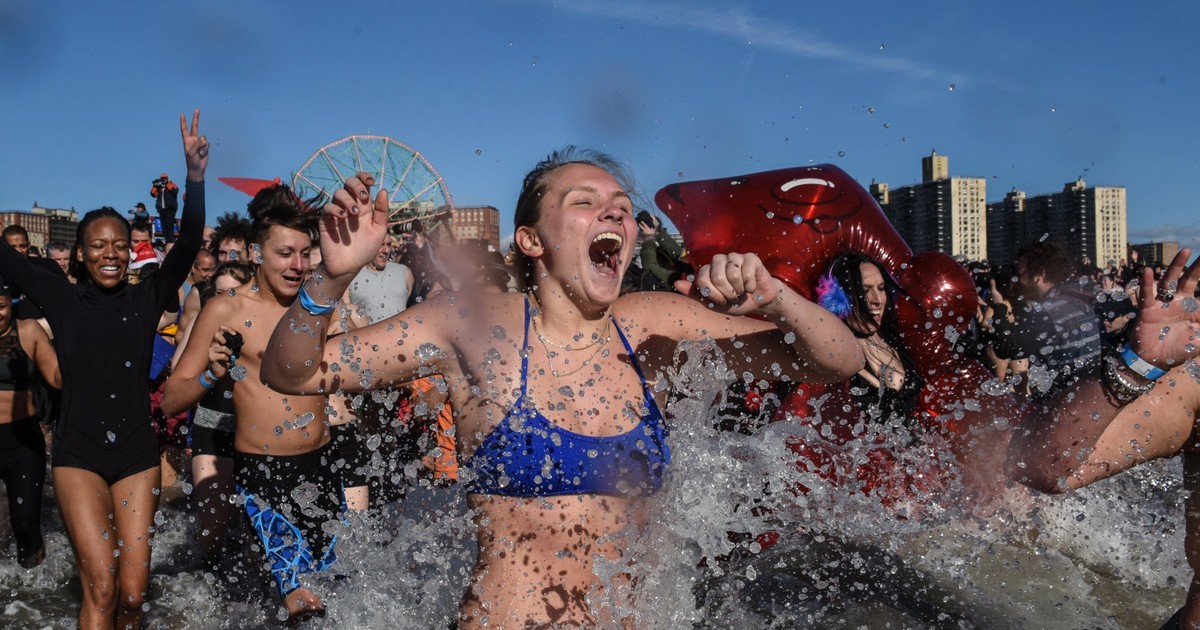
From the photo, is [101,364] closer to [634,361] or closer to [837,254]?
[634,361]

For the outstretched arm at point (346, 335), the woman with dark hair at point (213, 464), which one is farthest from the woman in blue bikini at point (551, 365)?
the woman with dark hair at point (213, 464)

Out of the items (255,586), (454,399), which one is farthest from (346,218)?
(255,586)

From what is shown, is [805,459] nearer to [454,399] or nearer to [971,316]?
[971,316]

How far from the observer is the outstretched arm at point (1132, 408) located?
2045 mm

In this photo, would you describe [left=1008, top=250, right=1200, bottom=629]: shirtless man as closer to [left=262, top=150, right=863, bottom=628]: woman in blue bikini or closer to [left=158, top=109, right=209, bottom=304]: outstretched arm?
[left=262, top=150, right=863, bottom=628]: woman in blue bikini

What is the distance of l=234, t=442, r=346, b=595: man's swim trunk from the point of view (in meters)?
3.64

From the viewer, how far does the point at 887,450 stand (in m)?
3.90

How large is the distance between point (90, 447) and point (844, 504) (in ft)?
9.67

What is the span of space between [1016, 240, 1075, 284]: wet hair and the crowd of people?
0.01 meters

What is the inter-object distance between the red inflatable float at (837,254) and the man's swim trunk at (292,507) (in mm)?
1938

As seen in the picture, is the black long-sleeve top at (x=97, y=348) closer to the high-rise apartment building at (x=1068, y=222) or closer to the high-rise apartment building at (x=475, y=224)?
the high-rise apartment building at (x=475, y=224)

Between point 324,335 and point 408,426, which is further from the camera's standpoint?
point 408,426

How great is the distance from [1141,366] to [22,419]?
191 inches

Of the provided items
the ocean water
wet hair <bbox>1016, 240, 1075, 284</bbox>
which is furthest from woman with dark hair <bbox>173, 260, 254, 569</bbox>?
wet hair <bbox>1016, 240, 1075, 284</bbox>
